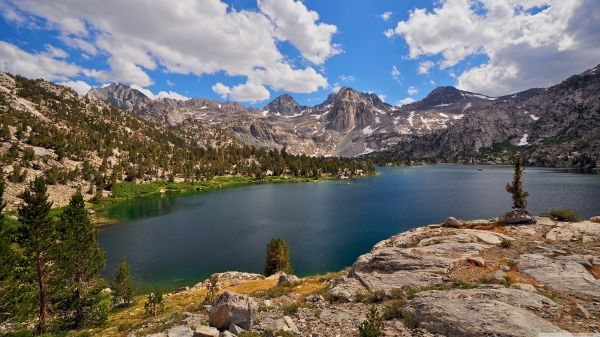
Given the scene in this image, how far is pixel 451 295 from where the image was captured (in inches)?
775

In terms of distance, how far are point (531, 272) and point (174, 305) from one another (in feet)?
111

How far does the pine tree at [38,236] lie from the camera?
31.6 m

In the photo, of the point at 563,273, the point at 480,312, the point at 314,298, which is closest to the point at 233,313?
the point at 314,298

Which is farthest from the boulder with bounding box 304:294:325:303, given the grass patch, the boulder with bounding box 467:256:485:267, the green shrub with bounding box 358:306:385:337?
the grass patch

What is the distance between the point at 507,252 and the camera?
29281mm

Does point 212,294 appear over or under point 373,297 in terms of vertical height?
under

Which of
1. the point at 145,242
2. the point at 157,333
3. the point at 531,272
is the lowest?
the point at 145,242

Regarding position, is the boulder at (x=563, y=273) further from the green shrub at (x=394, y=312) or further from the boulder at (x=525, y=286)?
the green shrub at (x=394, y=312)

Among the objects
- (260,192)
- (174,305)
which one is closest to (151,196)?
(260,192)

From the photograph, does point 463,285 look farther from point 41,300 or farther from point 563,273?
point 41,300

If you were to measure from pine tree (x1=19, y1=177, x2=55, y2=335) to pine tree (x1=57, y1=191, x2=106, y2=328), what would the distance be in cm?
180

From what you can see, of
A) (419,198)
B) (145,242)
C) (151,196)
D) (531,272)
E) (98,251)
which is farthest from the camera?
(151,196)

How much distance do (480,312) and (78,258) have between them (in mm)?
41060

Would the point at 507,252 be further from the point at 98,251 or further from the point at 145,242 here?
the point at 145,242
